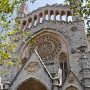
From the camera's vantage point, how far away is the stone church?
14830 millimetres

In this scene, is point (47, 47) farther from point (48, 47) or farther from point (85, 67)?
point (85, 67)

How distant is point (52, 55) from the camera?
18922mm

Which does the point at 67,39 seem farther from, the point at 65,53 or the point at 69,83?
the point at 69,83

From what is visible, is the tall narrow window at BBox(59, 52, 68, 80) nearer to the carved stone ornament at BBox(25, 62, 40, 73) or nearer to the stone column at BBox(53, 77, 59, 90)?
the carved stone ornament at BBox(25, 62, 40, 73)

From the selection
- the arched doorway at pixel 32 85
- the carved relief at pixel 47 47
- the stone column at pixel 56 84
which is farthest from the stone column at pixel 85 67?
the arched doorway at pixel 32 85

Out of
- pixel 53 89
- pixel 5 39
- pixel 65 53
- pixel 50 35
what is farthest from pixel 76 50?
pixel 5 39

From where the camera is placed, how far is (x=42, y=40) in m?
20.8

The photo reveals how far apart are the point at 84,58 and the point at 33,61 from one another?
15.1 ft

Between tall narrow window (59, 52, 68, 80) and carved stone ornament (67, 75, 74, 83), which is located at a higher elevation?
tall narrow window (59, 52, 68, 80)

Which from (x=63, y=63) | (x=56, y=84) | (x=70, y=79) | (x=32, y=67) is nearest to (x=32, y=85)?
(x=32, y=67)

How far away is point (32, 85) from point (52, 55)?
441 cm

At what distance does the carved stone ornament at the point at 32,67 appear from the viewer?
15.6 m

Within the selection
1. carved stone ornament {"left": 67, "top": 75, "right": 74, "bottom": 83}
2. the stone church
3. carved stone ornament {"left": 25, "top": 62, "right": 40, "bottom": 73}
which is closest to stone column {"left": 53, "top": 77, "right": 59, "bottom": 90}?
Answer: the stone church

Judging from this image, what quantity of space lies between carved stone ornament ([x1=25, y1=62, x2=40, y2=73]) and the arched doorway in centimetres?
80
